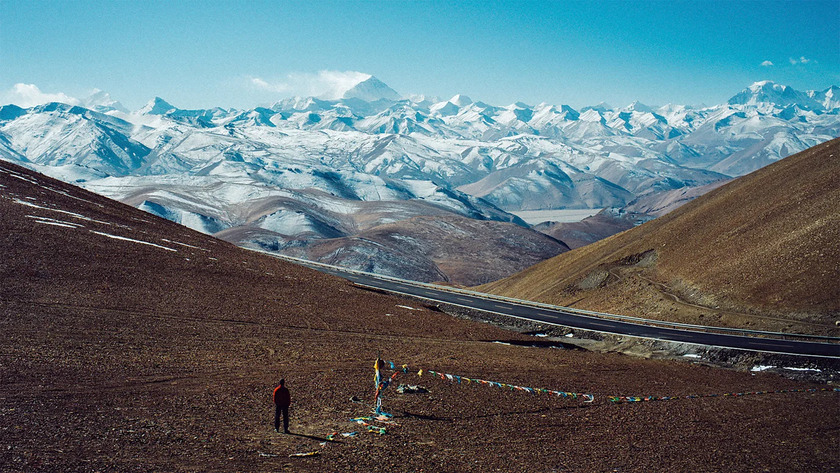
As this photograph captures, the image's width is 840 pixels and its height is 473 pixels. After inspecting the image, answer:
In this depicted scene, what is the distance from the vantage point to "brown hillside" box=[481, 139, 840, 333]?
5028cm

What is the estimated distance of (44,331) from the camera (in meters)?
27.0

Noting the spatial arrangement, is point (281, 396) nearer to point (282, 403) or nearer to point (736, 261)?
point (282, 403)

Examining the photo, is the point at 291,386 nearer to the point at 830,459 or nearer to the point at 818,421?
the point at 830,459

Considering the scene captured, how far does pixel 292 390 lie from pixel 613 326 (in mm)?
33481

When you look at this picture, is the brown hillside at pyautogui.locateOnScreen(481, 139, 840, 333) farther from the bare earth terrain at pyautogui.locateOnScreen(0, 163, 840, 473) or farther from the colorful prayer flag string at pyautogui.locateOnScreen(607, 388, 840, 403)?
the bare earth terrain at pyautogui.locateOnScreen(0, 163, 840, 473)

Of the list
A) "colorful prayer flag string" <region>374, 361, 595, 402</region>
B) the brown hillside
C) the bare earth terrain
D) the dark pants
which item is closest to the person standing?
the dark pants

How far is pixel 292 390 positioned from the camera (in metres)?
23.5

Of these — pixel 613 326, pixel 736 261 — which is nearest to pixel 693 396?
pixel 613 326

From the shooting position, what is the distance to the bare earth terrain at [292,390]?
17484 millimetres

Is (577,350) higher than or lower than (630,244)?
lower

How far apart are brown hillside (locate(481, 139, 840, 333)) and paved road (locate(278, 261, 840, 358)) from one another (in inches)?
228

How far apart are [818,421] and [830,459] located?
17.6 feet

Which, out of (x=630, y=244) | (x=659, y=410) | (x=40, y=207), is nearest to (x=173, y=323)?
(x=659, y=410)

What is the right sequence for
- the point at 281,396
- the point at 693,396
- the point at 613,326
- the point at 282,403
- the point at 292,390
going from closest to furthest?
the point at 281,396, the point at 282,403, the point at 292,390, the point at 693,396, the point at 613,326
